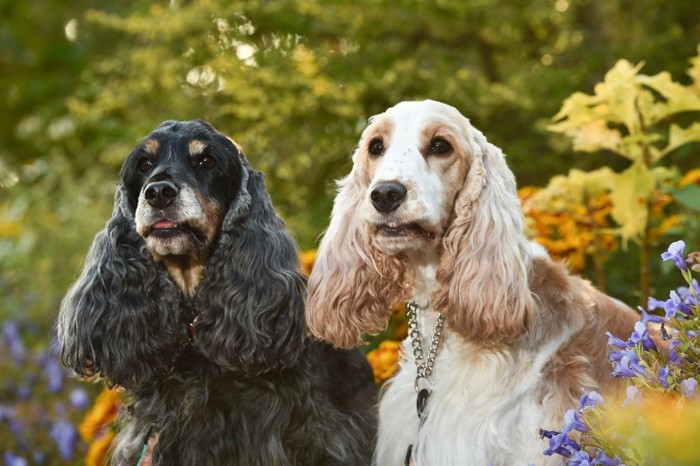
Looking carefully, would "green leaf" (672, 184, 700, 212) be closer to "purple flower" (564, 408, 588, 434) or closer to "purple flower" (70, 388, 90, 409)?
"purple flower" (564, 408, 588, 434)

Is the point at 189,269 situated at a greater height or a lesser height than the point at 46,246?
greater

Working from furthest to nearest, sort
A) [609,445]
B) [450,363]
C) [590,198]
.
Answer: [590,198], [450,363], [609,445]

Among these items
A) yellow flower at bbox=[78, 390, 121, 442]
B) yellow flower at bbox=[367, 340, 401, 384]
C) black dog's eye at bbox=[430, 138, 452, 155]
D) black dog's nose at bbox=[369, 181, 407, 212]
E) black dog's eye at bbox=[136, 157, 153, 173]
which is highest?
black dog's eye at bbox=[430, 138, 452, 155]

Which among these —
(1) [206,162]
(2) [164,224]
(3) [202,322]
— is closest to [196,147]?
(1) [206,162]

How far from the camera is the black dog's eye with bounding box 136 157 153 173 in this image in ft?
10.7

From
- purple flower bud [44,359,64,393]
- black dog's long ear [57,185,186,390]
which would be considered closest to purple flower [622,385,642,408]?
black dog's long ear [57,185,186,390]

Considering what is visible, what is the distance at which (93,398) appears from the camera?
5703 millimetres

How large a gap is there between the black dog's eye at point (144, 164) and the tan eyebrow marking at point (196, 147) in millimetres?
161

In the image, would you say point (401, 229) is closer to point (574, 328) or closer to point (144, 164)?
point (574, 328)

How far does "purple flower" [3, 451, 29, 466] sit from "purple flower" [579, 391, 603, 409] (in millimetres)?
3174

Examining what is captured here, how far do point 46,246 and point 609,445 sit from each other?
6660 mm

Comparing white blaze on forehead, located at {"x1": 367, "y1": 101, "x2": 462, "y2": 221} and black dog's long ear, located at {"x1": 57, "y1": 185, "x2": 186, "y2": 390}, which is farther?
black dog's long ear, located at {"x1": 57, "y1": 185, "x2": 186, "y2": 390}

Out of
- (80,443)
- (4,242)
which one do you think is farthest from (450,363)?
(4,242)

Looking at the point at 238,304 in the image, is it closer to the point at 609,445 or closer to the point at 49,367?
the point at 609,445
